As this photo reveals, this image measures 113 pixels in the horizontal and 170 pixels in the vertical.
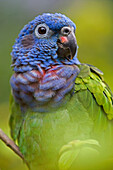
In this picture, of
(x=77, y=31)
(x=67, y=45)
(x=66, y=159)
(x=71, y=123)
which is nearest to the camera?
(x=66, y=159)

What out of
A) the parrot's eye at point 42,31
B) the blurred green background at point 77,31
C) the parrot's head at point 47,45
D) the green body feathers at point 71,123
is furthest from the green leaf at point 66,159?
the parrot's eye at point 42,31

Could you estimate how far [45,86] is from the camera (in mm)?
1637

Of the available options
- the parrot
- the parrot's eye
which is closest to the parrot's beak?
the parrot

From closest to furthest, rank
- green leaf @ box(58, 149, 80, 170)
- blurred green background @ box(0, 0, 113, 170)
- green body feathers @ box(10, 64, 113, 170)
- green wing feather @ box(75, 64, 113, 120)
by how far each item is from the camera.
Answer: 1. green leaf @ box(58, 149, 80, 170)
2. green body feathers @ box(10, 64, 113, 170)
3. green wing feather @ box(75, 64, 113, 120)
4. blurred green background @ box(0, 0, 113, 170)

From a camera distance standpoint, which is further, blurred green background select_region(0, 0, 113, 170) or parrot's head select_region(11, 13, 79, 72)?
blurred green background select_region(0, 0, 113, 170)

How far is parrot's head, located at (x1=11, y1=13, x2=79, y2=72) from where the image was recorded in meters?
1.72

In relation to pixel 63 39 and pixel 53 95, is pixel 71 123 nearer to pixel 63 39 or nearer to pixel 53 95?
pixel 53 95

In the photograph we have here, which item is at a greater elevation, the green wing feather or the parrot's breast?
the parrot's breast

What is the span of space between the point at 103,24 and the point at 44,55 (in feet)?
3.13

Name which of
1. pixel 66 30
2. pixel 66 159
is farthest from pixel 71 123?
pixel 66 159

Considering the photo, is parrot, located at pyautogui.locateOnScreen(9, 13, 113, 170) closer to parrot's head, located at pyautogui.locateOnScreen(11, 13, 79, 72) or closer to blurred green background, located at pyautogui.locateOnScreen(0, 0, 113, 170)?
parrot's head, located at pyautogui.locateOnScreen(11, 13, 79, 72)

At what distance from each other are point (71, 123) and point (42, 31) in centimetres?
72

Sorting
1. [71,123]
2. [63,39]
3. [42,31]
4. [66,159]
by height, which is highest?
[42,31]

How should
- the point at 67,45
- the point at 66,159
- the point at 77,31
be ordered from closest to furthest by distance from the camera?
the point at 66,159 → the point at 67,45 → the point at 77,31
